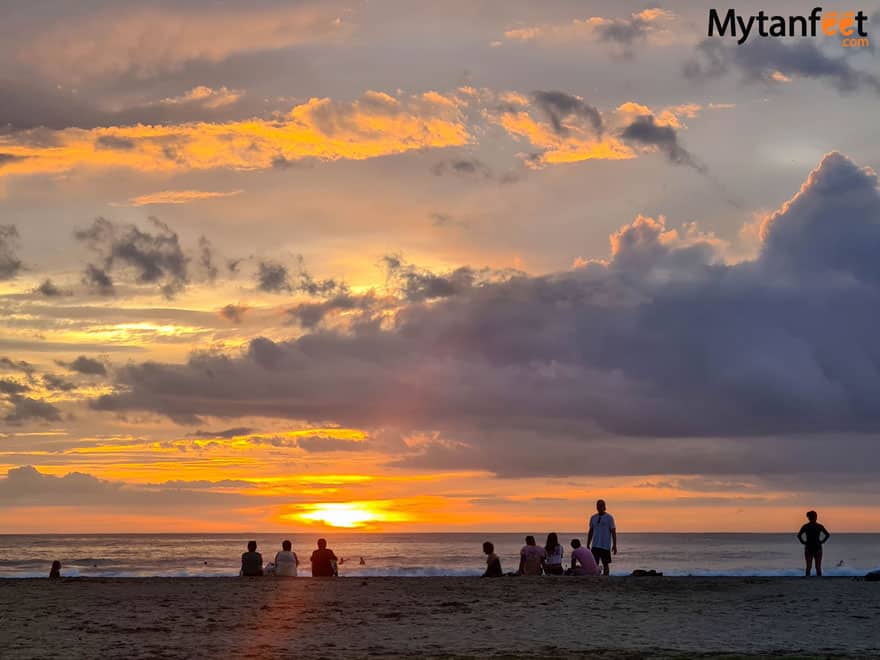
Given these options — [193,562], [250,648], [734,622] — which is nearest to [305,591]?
[250,648]

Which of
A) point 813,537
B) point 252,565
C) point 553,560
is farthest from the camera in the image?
point 813,537

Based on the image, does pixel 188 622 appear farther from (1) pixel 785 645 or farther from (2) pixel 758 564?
(2) pixel 758 564

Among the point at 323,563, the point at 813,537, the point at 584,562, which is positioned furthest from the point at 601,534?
the point at 323,563

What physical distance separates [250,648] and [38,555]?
417ft

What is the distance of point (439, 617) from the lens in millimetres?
22562

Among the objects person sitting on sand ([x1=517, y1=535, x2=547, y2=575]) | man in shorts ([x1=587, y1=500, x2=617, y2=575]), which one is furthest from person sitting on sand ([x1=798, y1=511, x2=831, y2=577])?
person sitting on sand ([x1=517, y1=535, x2=547, y2=575])

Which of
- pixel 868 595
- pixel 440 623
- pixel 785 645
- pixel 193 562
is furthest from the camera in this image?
pixel 193 562

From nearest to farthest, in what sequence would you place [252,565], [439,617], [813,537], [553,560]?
1. [439,617]
2. [553,560]
3. [252,565]
4. [813,537]

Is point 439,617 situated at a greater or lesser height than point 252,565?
lesser

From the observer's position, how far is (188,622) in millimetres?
21234

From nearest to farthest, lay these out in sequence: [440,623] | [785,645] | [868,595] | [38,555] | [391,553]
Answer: [785,645]
[440,623]
[868,595]
[38,555]
[391,553]

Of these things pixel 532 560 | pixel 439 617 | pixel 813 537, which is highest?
pixel 813 537

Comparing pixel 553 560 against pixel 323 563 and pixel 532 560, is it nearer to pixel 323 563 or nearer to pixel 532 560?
pixel 532 560

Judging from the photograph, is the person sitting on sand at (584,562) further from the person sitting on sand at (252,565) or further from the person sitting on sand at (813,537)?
the person sitting on sand at (252,565)
